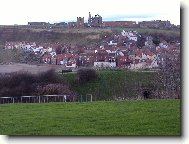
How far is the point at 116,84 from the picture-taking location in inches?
152

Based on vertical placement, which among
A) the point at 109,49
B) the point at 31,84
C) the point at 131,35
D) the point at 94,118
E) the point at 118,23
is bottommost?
the point at 94,118

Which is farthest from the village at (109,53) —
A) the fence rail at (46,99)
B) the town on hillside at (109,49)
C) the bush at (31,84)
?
the fence rail at (46,99)

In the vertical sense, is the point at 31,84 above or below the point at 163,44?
below

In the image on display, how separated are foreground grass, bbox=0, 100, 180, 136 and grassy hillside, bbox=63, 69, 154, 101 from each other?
0.24 feet

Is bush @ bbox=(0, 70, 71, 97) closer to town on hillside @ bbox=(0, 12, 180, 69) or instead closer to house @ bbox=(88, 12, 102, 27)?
town on hillside @ bbox=(0, 12, 180, 69)

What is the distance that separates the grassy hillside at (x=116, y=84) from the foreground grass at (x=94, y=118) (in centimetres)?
7

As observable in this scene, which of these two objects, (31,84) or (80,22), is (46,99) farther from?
(80,22)

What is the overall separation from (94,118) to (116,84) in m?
0.33

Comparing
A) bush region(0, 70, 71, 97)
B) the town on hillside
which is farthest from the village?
bush region(0, 70, 71, 97)

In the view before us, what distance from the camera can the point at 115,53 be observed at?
12.9 feet

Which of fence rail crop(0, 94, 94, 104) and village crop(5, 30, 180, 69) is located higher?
village crop(5, 30, 180, 69)

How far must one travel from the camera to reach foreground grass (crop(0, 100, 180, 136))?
372cm

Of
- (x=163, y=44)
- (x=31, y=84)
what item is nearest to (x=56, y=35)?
(x=31, y=84)

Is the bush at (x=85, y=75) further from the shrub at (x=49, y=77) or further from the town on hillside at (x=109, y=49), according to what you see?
→ the shrub at (x=49, y=77)
